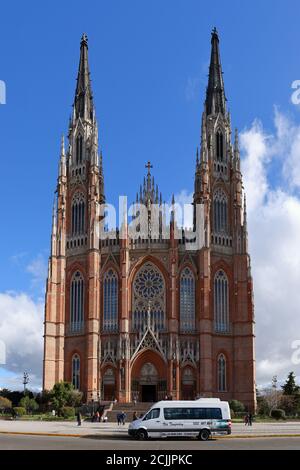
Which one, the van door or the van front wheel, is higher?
the van door

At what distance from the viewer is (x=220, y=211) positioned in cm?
8650

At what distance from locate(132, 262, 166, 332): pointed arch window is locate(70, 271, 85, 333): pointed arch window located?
6.19 metres

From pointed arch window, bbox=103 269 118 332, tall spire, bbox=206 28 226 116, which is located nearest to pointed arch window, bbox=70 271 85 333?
pointed arch window, bbox=103 269 118 332

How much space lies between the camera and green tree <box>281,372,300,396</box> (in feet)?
337

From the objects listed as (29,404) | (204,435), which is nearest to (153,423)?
(204,435)

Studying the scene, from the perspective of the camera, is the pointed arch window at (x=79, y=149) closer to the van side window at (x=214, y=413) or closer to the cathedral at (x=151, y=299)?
the cathedral at (x=151, y=299)

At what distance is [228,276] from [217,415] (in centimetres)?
4536

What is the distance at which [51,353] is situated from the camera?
3194 inches

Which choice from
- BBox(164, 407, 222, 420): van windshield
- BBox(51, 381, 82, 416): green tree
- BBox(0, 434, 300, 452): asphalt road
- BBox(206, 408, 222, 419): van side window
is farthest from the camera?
BBox(51, 381, 82, 416): green tree

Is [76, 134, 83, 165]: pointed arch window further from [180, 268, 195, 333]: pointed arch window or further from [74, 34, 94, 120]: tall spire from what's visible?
[180, 268, 195, 333]: pointed arch window

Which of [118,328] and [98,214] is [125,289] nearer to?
[118,328]

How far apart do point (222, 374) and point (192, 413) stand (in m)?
42.9

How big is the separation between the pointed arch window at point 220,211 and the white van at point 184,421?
46.9 m
